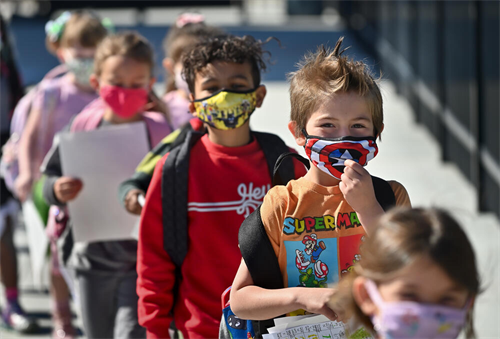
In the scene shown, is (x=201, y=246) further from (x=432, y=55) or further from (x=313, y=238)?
(x=432, y=55)

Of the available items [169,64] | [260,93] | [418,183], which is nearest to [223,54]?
[260,93]

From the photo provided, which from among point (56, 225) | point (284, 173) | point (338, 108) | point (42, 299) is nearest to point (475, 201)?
point (42, 299)

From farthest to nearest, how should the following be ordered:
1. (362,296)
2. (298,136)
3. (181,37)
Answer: (181,37), (298,136), (362,296)

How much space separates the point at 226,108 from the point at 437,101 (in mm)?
7720

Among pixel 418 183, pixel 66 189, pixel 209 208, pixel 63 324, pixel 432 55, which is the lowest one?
pixel 418 183

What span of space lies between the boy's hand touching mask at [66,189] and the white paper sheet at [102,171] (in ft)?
0.24

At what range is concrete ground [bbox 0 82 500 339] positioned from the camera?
18.4ft

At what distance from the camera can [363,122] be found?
2.31 metres

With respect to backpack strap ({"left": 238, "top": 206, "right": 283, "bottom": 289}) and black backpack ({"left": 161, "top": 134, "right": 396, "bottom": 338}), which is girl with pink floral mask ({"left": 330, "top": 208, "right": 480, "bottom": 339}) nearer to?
backpack strap ({"left": 238, "top": 206, "right": 283, "bottom": 289})

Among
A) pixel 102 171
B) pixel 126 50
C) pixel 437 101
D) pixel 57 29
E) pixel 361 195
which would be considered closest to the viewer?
pixel 361 195

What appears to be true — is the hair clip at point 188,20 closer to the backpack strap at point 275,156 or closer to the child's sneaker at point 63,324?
the child's sneaker at point 63,324

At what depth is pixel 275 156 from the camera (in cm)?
304

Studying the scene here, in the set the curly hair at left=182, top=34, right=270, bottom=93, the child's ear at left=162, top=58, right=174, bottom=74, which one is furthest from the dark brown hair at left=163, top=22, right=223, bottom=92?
the curly hair at left=182, top=34, right=270, bottom=93

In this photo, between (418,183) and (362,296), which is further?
(418,183)
